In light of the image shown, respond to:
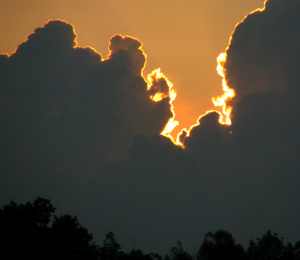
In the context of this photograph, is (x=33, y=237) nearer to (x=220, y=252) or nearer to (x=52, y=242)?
(x=52, y=242)

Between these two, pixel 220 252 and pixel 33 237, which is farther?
pixel 220 252

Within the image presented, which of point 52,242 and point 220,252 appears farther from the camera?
point 220,252

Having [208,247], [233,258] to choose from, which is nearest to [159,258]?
[208,247]

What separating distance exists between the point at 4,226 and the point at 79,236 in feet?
30.1

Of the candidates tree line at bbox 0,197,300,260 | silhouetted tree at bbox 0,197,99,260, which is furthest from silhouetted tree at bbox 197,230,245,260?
silhouetted tree at bbox 0,197,99,260

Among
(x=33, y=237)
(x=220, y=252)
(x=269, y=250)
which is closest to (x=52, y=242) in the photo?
(x=33, y=237)

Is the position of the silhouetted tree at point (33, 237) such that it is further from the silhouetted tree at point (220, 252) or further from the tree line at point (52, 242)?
the silhouetted tree at point (220, 252)

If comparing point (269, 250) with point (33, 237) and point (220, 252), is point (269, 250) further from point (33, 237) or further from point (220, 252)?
point (33, 237)

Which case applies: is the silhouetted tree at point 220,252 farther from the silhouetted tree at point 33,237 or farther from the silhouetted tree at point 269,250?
the silhouetted tree at point 33,237

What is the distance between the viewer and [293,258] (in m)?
41.1

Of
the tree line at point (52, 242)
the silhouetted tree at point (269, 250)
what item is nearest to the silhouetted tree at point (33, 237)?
the tree line at point (52, 242)

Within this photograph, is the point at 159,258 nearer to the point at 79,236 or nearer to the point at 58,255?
the point at 79,236

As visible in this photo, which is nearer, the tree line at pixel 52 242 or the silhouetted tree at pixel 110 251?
the tree line at pixel 52 242

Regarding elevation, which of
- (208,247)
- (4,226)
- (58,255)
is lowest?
(58,255)
